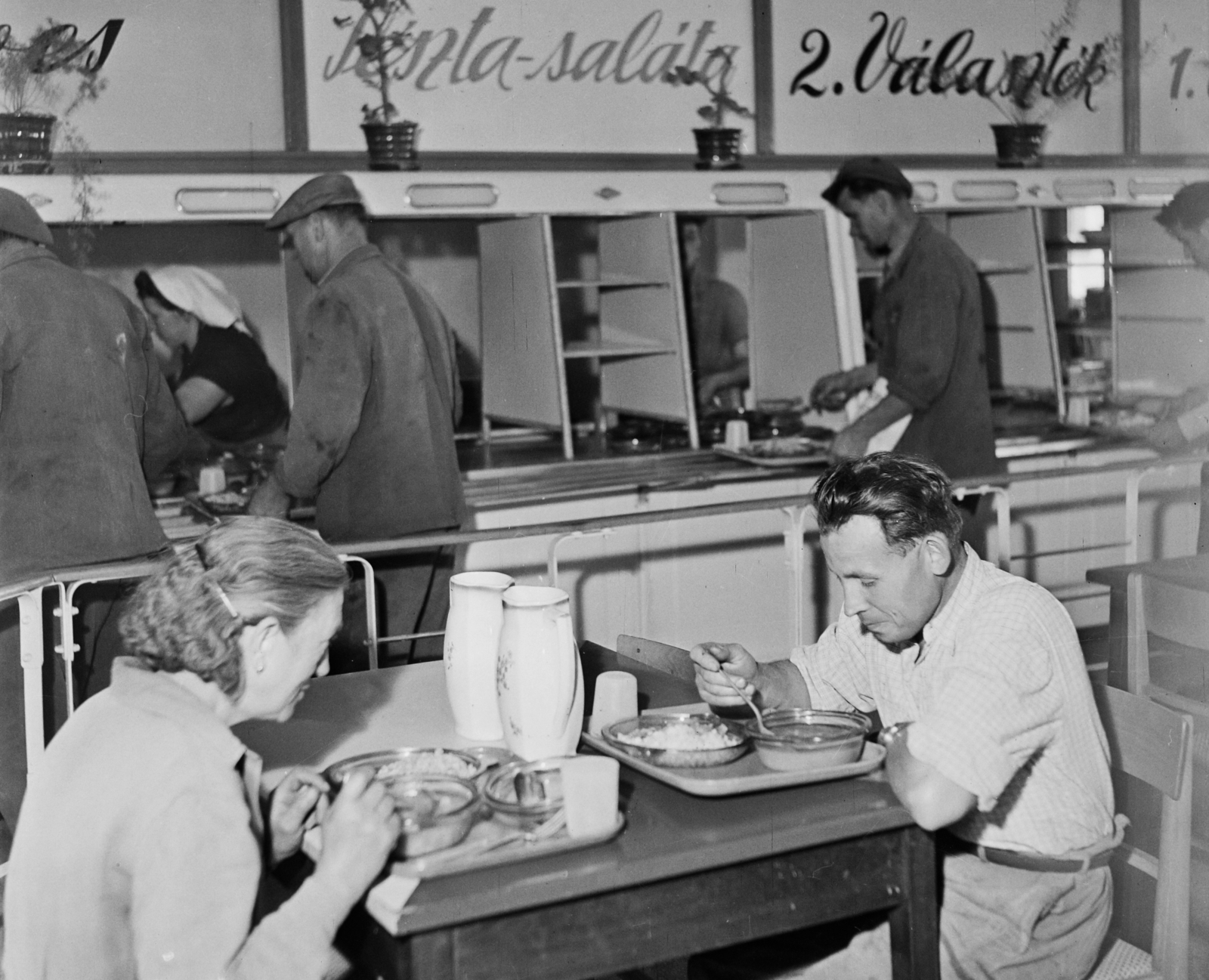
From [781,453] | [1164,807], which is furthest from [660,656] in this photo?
[781,453]

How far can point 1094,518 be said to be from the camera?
22.2ft

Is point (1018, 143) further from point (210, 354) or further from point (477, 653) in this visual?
point (477, 653)

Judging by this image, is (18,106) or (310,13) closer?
(18,106)

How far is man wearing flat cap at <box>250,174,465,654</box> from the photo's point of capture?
4.57 meters

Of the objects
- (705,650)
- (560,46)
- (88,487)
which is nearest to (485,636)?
(705,650)

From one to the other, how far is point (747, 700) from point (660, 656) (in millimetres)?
531

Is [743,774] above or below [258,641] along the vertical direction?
below

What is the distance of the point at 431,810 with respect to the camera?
7.07 feet

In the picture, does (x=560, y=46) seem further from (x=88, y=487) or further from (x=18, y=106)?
(x=88, y=487)

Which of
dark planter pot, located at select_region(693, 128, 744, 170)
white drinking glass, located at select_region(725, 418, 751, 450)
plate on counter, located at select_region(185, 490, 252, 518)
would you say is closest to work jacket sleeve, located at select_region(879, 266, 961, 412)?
white drinking glass, located at select_region(725, 418, 751, 450)

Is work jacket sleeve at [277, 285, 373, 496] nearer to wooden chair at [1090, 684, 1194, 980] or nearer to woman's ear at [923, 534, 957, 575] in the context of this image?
woman's ear at [923, 534, 957, 575]

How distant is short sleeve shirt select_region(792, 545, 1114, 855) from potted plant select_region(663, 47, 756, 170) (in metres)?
4.08

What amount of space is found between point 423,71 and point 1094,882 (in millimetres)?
4469

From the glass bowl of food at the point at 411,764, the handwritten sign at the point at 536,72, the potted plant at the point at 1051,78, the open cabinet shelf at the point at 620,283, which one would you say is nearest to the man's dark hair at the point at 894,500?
the glass bowl of food at the point at 411,764
